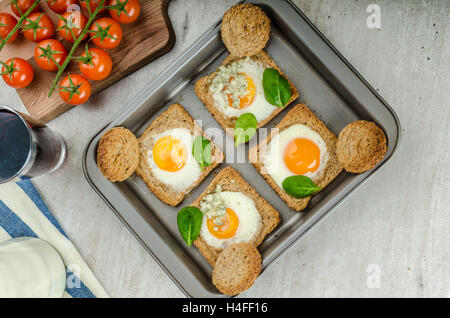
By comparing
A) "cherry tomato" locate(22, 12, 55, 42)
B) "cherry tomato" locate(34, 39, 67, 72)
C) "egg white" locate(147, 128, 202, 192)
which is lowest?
"egg white" locate(147, 128, 202, 192)

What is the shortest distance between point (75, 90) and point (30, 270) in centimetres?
105

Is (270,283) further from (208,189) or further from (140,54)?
(140,54)

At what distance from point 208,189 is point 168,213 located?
302 millimetres

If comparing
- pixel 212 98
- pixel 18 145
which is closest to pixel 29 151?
pixel 18 145

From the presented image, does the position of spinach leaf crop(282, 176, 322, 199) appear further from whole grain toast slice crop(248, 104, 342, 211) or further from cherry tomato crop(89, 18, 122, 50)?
cherry tomato crop(89, 18, 122, 50)

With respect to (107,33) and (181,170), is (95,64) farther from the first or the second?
(181,170)

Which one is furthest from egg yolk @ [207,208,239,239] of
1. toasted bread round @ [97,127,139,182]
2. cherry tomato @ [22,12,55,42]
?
cherry tomato @ [22,12,55,42]

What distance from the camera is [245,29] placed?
6.93 feet

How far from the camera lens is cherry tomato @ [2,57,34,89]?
2213 mm

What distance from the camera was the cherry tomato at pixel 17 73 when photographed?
2213 millimetres

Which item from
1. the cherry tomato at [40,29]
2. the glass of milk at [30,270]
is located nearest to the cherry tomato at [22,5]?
the cherry tomato at [40,29]

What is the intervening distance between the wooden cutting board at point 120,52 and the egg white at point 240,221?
930 mm

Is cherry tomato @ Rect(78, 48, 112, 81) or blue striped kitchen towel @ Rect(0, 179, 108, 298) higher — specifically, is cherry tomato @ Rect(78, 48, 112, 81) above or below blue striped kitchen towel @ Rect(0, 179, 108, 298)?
above

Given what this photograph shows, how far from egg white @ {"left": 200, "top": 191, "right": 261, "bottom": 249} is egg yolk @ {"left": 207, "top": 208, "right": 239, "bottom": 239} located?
25 millimetres
